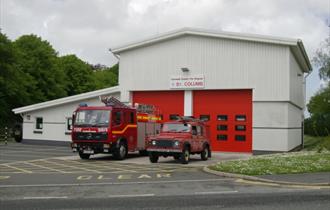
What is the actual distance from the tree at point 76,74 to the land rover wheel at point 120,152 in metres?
54.0

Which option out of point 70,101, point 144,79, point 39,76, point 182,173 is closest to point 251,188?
point 182,173

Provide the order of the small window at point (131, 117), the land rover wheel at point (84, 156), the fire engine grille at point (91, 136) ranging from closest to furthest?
1. the fire engine grille at point (91, 136)
2. the land rover wheel at point (84, 156)
3. the small window at point (131, 117)

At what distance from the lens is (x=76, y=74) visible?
80.1 m

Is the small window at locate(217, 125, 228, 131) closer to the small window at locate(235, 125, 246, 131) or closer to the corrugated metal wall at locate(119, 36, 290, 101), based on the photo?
the small window at locate(235, 125, 246, 131)

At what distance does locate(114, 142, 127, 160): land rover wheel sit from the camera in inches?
951

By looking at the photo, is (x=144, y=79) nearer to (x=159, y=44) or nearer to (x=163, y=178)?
(x=159, y=44)

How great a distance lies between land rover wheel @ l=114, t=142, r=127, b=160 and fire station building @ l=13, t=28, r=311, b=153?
720 centimetres

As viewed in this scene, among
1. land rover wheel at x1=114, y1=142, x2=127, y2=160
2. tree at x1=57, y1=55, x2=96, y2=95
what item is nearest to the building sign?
land rover wheel at x1=114, y1=142, x2=127, y2=160

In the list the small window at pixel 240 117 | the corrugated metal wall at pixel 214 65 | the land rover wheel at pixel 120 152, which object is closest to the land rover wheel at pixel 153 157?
the land rover wheel at pixel 120 152

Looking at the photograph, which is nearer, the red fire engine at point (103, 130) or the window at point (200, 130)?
the red fire engine at point (103, 130)

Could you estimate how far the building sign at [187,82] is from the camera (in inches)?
1208

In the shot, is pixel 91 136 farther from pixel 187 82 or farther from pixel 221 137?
pixel 221 137

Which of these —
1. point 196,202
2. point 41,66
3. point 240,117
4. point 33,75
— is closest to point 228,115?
point 240,117

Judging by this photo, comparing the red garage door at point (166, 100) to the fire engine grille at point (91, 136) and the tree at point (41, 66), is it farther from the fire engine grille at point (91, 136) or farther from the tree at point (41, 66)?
the tree at point (41, 66)
